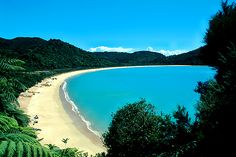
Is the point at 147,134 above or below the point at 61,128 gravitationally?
above

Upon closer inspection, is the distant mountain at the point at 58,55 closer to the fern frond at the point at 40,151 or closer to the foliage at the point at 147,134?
the foliage at the point at 147,134

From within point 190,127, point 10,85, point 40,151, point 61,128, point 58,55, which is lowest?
point 61,128

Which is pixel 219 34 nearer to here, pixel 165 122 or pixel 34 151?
pixel 165 122

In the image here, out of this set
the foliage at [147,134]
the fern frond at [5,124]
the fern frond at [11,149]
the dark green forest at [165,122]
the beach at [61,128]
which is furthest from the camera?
the beach at [61,128]

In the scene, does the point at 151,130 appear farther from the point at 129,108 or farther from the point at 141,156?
the point at 129,108

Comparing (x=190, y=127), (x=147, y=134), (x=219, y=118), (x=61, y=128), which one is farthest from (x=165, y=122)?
(x=61, y=128)

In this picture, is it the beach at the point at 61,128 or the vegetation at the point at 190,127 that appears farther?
the beach at the point at 61,128

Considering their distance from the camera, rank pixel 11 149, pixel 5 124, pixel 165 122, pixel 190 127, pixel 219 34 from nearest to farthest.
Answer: pixel 11 149 → pixel 5 124 → pixel 190 127 → pixel 165 122 → pixel 219 34

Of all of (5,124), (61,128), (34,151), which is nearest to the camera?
(34,151)

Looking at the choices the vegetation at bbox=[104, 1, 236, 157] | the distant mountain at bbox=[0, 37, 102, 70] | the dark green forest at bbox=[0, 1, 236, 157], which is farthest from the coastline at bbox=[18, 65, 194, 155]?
the distant mountain at bbox=[0, 37, 102, 70]

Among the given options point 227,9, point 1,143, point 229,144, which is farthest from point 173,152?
point 227,9

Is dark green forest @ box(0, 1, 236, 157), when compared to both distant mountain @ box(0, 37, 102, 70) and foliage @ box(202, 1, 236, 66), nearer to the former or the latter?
foliage @ box(202, 1, 236, 66)

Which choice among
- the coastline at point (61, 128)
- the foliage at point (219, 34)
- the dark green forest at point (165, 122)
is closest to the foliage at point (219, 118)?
the dark green forest at point (165, 122)

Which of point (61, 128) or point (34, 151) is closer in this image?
point (34, 151)
